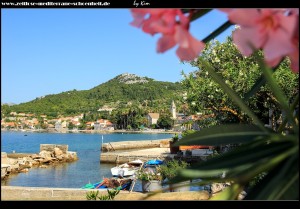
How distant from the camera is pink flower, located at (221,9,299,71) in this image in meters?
0.40

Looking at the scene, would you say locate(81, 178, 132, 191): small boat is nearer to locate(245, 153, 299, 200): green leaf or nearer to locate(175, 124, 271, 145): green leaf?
locate(175, 124, 271, 145): green leaf

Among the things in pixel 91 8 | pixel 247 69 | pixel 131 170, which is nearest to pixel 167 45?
pixel 91 8

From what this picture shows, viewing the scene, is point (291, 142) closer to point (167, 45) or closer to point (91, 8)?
point (167, 45)

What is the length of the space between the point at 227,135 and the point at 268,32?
0.71 ft

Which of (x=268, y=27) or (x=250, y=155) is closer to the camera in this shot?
(x=268, y=27)

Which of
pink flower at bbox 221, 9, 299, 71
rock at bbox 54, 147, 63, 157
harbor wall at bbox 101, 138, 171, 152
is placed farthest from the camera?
harbor wall at bbox 101, 138, 171, 152

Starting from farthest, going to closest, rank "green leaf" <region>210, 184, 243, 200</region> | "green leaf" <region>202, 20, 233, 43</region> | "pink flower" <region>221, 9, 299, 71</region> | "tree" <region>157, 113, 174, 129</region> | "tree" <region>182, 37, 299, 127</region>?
"tree" <region>157, 113, 174, 129</region>
"tree" <region>182, 37, 299, 127</region>
"green leaf" <region>202, 20, 233, 43</region>
"green leaf" <region>210, 184, 243, 200</region>
"pink flower" <region>221, 9, 299, 71</region>

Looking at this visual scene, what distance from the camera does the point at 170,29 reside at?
0.46m

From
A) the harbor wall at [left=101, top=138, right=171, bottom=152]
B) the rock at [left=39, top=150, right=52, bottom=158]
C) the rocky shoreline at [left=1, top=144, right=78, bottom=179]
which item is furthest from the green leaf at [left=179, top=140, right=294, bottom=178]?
the harbor wall at [left=101, top=138, right=171, bottom=152]

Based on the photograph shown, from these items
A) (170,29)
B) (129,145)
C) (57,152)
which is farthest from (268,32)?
(129,145)

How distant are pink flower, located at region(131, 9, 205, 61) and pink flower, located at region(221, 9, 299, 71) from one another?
0.17ft

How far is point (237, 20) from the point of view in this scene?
1.42ft

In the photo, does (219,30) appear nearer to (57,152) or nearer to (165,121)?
(57,152)
